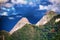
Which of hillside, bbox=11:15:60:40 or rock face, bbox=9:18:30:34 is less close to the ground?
rock face, bbox=9:18:30:34

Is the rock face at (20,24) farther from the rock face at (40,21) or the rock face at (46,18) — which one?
the rock face at (46,18)

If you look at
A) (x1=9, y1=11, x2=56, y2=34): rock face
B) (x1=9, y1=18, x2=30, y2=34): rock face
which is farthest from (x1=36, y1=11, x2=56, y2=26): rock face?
(x1=9, y1=18, x2=30, y2=34): rock face

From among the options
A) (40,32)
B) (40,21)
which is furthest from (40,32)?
(40,21)

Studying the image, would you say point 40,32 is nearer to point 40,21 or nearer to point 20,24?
point 40,21

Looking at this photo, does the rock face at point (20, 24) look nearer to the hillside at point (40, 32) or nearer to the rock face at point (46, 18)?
the hillside at point (40, 32)

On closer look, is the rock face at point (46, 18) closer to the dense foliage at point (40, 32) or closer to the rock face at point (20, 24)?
the dense foliage at point (40, 32)

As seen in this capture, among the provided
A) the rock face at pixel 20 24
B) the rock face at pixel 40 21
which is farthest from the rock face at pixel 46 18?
the rock face at pixel 20 24

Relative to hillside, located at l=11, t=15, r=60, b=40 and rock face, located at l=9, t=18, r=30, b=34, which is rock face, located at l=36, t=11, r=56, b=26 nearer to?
hillside, located at l=11, t=15, r=60, b=40

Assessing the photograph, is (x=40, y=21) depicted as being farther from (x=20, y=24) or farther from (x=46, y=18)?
(x=20, y=24)

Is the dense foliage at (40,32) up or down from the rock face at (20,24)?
down

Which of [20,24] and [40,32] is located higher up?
[20,24]

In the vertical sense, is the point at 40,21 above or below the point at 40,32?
above
